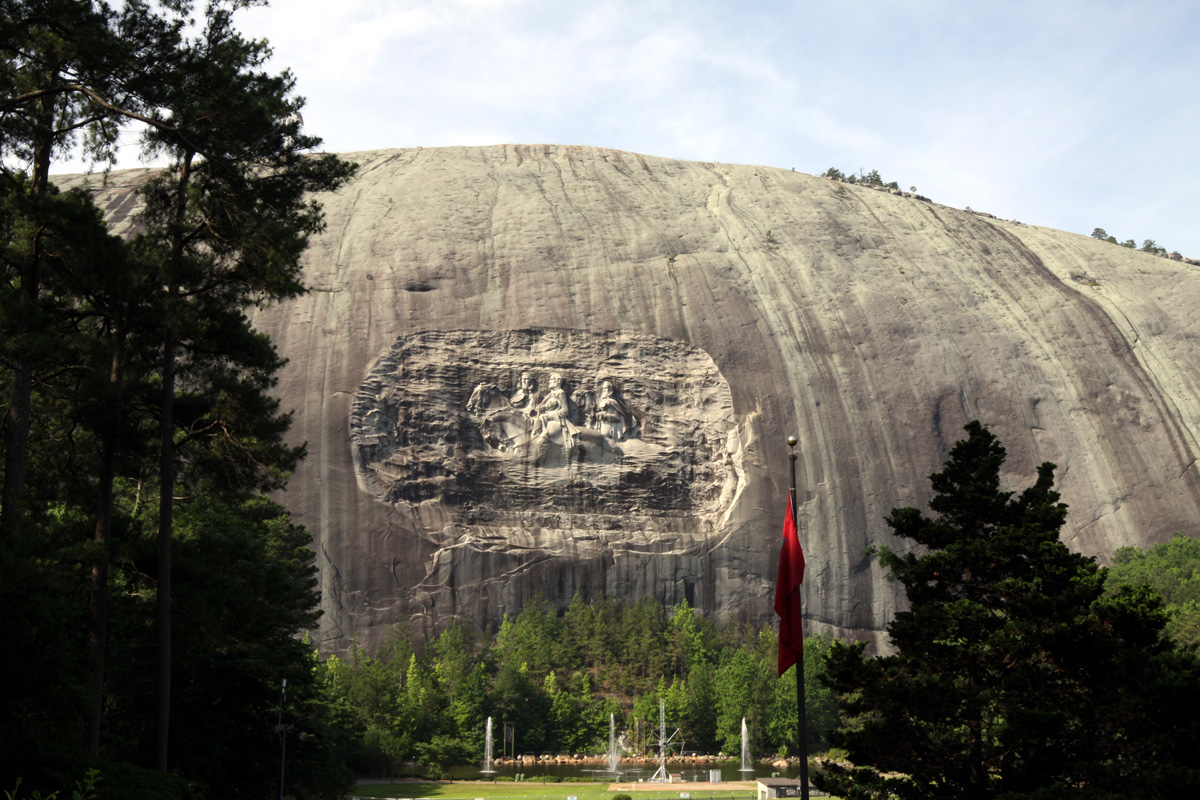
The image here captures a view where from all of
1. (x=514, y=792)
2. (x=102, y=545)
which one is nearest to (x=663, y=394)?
(x=514, y=792)

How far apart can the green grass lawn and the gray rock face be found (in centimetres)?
1319

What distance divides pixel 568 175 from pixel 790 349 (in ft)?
70.0

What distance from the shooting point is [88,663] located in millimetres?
13297

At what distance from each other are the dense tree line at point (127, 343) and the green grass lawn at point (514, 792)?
17.7m

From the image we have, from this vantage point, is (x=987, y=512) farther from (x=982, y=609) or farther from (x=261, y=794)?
(x=261, y=794)

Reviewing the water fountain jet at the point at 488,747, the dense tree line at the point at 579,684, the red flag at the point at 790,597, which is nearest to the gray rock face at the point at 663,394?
the dense tree line at the point at 579,684

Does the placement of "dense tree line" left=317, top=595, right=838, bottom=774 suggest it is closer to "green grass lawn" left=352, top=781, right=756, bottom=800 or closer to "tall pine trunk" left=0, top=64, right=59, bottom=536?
"green grass lawn" left=352, top=781, right=756, bottom=800

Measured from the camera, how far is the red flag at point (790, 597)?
13.2 m

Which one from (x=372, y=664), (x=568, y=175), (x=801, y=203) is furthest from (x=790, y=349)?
(x=372, y=664)

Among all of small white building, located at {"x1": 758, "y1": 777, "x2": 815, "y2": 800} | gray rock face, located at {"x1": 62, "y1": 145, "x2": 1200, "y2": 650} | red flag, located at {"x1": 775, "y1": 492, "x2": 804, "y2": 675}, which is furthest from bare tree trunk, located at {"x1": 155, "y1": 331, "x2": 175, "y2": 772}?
gray rock face, located at {"x1": 62, "y1": 145, "x2": 1200, "y2": 650}

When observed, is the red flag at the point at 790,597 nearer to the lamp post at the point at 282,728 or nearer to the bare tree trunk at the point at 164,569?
the bare tree trunk at the point at 164,569

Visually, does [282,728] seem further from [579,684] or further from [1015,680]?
[579,684]

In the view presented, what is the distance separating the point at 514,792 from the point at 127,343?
82.8 ft

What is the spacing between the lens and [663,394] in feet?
189
